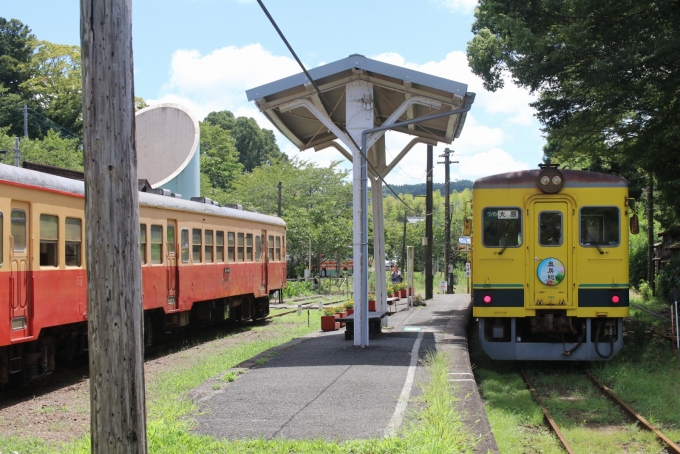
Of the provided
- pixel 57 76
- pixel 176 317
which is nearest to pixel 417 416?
pixel 176 317

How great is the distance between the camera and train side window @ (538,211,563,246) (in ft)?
37.3

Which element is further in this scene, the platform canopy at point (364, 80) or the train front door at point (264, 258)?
the train front door at point (264, 258)

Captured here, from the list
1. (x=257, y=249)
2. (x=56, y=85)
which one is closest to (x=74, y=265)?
(x=257, y=249)

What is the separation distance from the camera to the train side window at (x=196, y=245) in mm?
15039

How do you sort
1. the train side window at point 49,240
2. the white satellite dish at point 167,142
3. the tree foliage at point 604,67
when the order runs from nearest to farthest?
the train side window at point 49,240, the tree foliage at point 604,67, the white satellite dish at point 167,142

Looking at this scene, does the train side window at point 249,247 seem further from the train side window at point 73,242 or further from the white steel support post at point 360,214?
the train side window at point 73,242

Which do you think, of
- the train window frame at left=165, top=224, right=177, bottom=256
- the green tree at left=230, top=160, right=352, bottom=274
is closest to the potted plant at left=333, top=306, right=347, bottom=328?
the train window frame at left=165, top=224, right=177, bottom=256

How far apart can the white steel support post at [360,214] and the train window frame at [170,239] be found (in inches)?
146

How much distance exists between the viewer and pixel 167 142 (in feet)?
91.8

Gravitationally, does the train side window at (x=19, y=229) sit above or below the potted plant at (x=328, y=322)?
above

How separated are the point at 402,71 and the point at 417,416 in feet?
22.5

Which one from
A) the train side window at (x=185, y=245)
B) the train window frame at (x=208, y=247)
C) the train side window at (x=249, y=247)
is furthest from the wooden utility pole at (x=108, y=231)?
the train side window at (x=249, y=247)

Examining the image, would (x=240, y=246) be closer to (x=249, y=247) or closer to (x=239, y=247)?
(x=239, y=247)

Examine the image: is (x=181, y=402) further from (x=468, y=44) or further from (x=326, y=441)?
(x=468, y=44)
